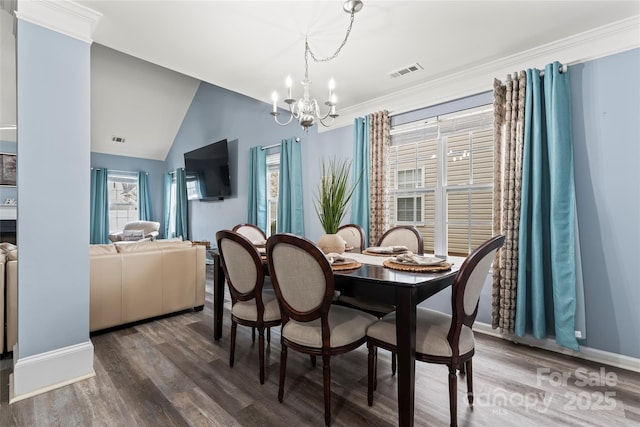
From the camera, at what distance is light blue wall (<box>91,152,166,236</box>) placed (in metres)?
7.54

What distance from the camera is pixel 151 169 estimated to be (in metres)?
8.15

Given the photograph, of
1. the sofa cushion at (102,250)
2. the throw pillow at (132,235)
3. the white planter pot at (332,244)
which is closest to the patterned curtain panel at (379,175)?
the white planter pot at (332,244)

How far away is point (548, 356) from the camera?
239cm

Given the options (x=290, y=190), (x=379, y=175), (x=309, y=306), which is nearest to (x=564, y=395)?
(x=309, y=306)

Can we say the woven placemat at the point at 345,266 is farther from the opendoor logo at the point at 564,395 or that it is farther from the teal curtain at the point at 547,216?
the teal curtain at the point at 547,216

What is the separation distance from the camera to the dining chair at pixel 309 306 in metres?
1.51

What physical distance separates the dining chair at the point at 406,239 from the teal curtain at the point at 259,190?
2742 mm

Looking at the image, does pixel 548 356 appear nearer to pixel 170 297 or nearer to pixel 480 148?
pixel 480 148

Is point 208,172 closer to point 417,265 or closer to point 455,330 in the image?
point 417,265

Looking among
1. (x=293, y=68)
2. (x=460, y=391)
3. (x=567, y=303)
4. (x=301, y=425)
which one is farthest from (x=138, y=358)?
(x=567, y=303)

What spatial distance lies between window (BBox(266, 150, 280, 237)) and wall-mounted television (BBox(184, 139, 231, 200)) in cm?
105

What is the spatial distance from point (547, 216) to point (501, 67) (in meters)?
1.43

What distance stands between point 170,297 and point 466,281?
2.93 metres

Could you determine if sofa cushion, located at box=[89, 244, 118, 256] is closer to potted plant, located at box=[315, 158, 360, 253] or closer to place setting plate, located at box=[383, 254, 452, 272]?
potted plant, located at box=[315, 158, 360, 253]
